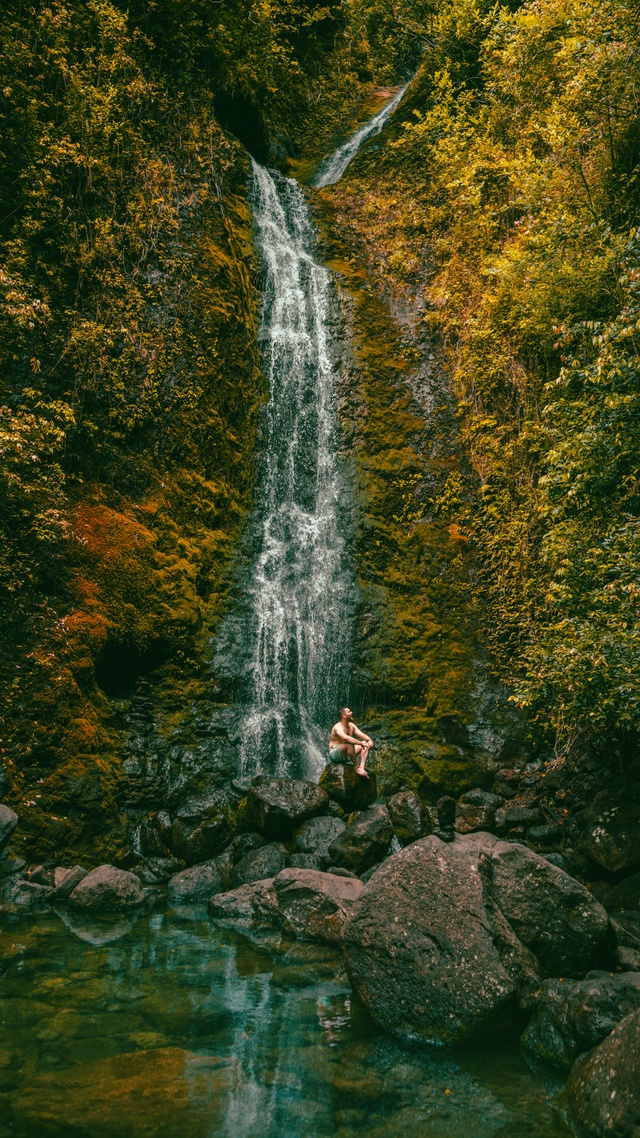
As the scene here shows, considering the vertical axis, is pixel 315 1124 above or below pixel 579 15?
below

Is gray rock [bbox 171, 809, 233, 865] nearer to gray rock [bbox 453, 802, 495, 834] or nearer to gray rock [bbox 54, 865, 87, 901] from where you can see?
gray rock [bbox 54, 865, 87, 901]

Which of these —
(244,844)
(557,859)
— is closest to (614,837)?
(557,859)

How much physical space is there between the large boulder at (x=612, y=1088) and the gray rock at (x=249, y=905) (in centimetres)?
445

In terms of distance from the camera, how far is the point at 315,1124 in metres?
4.48

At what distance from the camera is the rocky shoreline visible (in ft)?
17.5

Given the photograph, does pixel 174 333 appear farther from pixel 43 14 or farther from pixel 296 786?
pixel 296 786

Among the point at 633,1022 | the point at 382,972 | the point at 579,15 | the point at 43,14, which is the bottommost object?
the point at 382,972

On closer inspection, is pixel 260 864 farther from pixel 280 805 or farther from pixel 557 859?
pixel 557 859

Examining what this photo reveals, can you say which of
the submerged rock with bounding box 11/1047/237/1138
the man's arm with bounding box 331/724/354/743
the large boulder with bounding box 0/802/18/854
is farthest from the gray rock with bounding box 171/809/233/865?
the submerged rock with bounding box 11/1047/237/1138

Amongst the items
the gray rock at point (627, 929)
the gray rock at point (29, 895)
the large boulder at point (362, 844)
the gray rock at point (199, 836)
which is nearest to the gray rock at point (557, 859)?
the gray rock at point (627, 929)

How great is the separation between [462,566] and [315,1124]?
33.6 feet

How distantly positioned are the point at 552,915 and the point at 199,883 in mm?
5128

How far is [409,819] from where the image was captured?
10.3 meters

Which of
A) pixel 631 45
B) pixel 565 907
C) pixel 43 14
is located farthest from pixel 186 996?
pixel 43 14
